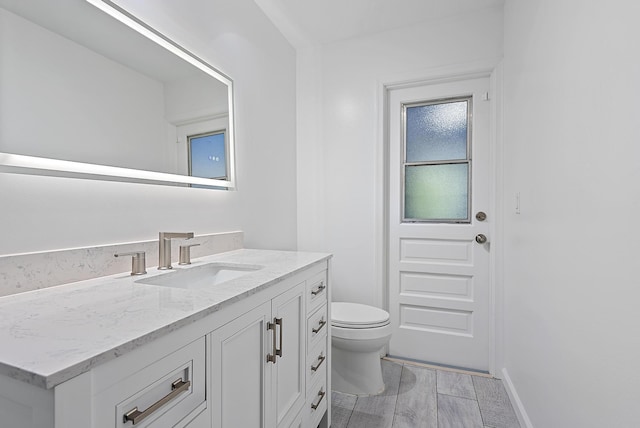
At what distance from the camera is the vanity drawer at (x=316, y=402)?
1331 millimetres

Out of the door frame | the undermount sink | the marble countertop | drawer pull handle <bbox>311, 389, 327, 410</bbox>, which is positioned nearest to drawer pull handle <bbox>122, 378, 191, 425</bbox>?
the marble countertop

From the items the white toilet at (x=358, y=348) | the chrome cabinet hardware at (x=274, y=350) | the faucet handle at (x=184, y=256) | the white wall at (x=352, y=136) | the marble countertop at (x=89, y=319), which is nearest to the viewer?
the marble countertop at (x=89, y=319)

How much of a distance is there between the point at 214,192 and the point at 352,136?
1214 millimetres

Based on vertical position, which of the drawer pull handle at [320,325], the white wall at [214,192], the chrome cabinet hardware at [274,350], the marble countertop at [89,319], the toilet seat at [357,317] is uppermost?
the white wall at [214,192]

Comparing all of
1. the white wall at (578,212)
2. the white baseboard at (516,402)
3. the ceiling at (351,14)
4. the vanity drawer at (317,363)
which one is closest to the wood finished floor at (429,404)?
the white baseboard at (516,402)

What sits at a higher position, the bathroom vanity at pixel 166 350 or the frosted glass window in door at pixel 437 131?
the frosted glass window in door at pixel 437 131

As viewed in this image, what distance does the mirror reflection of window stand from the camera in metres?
1.48

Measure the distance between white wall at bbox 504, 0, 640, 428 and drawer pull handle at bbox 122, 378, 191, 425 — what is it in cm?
102

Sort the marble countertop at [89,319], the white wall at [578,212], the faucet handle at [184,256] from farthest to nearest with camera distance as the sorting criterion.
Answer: the faucet handle at [184,256]
the white wall at [578,212]
the marble countertop at [89,319]

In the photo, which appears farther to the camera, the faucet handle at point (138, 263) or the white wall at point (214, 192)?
the faucet handle at point (138, 263)

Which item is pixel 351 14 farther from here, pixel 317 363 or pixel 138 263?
pixel 317 363

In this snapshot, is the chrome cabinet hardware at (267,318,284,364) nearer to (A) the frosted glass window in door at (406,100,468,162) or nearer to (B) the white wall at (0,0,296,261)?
(B) the white wall at (0,0,296,261)

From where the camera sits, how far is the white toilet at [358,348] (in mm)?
1821

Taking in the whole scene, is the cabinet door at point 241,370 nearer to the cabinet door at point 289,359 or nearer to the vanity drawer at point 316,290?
the cabinet door at point 289,359
